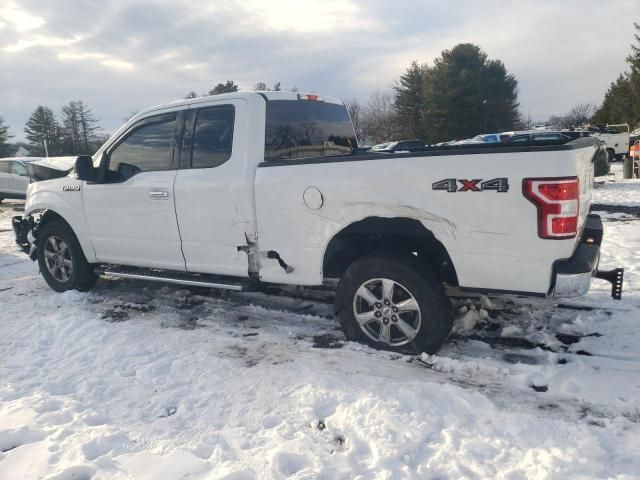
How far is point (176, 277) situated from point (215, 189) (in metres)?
1.25

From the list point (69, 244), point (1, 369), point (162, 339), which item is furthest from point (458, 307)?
point (69, 244)

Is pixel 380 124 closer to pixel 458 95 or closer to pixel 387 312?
pixel 458 95

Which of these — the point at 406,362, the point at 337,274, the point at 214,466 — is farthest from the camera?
the point at 337,274

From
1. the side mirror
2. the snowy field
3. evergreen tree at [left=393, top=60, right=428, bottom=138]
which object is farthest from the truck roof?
evergreen tree at [left=393, top=60, right=428, bottom=138]

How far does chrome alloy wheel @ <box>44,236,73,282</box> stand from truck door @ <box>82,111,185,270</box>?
61 centimetres

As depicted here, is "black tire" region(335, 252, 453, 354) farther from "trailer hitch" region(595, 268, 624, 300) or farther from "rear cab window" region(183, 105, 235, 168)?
"rear cab window" region(183, 105, 235, 168)

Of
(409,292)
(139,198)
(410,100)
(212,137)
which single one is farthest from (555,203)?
(410,100)

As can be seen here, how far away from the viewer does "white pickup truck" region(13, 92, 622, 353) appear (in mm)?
3275

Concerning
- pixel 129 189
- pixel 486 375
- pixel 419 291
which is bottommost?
pixel 486 375

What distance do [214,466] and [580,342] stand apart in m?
3.01

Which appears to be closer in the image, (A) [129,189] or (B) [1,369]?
(B) [1,369]

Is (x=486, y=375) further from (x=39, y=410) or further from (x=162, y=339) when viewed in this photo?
(x=39, y=410)

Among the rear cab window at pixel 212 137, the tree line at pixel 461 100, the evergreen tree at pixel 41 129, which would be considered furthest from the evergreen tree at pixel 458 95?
the evergreen tree at pixel 41 129

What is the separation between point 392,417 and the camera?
299 centimetres
